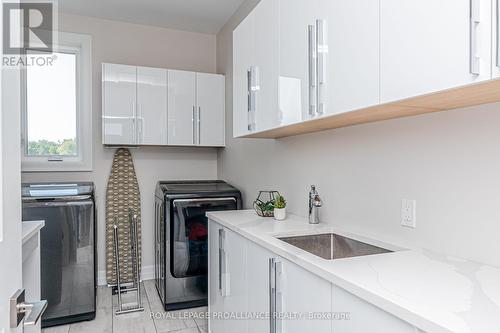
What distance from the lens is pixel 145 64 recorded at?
3605mm

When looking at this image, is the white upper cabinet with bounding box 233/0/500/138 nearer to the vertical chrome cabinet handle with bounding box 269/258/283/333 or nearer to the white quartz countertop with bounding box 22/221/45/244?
the vertical chrome cabinet handle with bounding box 269/258/283/333

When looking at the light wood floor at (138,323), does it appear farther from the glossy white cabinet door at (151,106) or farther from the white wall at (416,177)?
the glossy white cabinet door at (151,106)

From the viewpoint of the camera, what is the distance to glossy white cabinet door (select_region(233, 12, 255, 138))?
2135mm

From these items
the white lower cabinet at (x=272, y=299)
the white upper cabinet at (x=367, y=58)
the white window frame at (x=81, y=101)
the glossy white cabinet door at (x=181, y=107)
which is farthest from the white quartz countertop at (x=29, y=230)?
the white window frame at (x=81, y=101)

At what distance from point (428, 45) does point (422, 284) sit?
686mm

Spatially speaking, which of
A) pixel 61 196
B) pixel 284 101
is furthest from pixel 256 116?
pixel 61 196

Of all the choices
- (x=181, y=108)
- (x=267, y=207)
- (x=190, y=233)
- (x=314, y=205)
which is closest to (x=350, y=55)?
(x=314, y=205)

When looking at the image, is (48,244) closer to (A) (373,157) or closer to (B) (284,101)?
(B) (284,101)

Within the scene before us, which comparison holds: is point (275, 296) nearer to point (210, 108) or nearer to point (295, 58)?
point (295, 58)

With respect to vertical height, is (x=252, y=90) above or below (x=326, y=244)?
above

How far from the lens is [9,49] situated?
2.15 ft

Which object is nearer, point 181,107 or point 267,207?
point 267,207

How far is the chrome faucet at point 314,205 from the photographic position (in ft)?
6.43

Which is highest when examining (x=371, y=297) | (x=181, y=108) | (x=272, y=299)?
(x=181, y=108)
